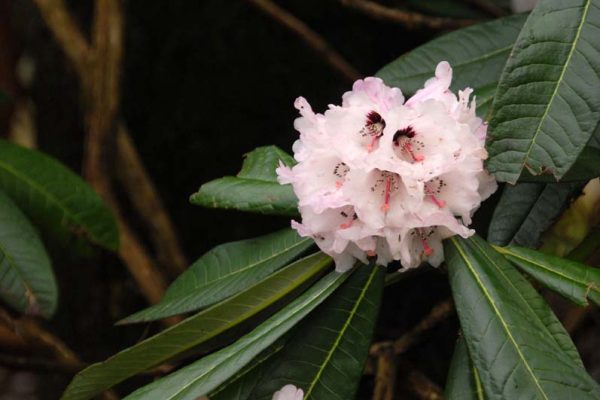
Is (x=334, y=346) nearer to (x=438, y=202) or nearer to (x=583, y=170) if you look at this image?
(x=438, y=202)

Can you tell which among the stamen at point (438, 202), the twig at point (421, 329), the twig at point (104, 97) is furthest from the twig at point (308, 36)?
the stamen at point (438, 202)

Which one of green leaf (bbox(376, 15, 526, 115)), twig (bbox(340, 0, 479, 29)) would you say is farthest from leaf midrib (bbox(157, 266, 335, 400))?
twig (bbox(340, 0, 479, 29))

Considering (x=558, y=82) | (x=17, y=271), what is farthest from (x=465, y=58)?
(x=17, y=271)

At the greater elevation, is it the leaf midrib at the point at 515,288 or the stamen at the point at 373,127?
the stamen at the point at 373,127

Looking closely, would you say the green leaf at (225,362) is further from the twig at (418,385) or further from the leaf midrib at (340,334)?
the twig at (418,385)

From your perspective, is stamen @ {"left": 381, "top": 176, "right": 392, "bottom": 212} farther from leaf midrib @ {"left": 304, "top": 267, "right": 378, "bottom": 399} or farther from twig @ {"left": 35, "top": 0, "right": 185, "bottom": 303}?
twig @ {"left": 35, "top": 0, "right": 185, "bottom": 303}
